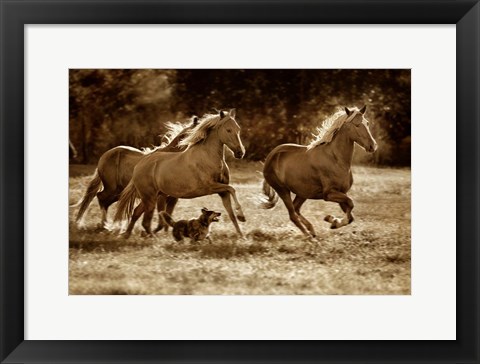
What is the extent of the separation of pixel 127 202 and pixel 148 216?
0.47ft

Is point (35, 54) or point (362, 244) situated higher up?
point (35, 54)

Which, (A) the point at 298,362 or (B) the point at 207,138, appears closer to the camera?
(A) the point at 298,362

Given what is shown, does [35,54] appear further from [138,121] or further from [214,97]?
[214,97]

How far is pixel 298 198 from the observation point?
9.73 ft

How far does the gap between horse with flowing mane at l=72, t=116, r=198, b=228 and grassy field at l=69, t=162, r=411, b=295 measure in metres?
0.04

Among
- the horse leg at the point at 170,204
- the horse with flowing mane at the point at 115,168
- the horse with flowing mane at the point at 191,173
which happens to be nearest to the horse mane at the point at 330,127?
the horse with flowing mane at the point at 191,173

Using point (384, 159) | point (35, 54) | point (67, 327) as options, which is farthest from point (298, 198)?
point (35, 54)

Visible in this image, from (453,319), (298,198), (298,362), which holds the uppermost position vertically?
(298,198)

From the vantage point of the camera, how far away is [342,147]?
3.00 m

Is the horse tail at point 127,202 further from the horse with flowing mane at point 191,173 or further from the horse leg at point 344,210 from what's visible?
the horse leg at point 344,210

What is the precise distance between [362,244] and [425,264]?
0.31 m

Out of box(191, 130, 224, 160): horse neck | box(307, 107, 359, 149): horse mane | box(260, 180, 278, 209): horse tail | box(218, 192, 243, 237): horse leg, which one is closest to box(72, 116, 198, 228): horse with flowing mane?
box(191, 130, 224, 160): horse neck

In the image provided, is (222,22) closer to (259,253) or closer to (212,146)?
(212,146)

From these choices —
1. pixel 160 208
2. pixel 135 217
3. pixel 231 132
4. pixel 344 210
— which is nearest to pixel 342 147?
pixel 344 210
